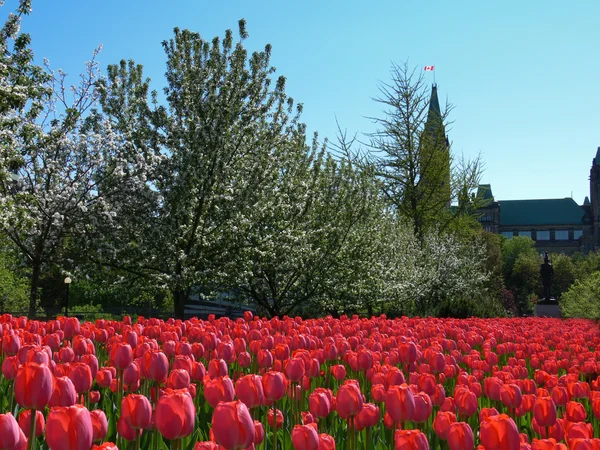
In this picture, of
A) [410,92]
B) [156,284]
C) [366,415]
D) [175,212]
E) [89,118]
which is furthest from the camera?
[410,92]

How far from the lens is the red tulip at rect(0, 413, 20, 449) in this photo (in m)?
1.62

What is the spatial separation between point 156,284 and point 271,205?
11.0 feet

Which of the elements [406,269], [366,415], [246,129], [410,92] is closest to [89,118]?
[246,129]

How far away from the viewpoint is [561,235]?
11900cm

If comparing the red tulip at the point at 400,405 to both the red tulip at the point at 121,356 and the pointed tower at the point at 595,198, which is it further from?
the pointed tower at the point at 595,198

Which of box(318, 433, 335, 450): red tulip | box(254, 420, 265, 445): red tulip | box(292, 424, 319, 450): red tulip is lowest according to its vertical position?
box(254, 420, 265, 445): red tulip

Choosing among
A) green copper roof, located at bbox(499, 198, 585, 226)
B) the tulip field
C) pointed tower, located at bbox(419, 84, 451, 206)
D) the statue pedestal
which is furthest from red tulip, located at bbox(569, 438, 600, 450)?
green copper roof, located at bbox(499, 198, 585, 226)

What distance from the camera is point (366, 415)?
2.36m

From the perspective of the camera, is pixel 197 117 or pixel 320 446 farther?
pixel 197 117

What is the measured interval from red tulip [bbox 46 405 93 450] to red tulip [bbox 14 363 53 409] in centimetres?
43

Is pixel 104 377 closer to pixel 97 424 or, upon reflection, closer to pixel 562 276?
pixel 97 424

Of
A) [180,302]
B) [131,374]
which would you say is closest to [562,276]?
[180,302]

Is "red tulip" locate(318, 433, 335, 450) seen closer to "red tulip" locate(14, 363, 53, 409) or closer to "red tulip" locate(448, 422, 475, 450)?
"red tulip" locate(448, 422, 475, 450)

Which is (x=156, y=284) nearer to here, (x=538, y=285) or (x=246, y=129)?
(x=246, y=129)
